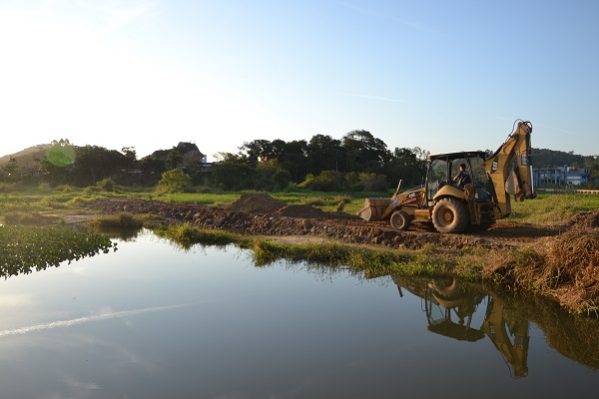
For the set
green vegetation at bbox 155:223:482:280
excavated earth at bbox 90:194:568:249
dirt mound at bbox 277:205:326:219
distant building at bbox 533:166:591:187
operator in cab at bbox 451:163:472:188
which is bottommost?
green vegetation at bbox 155:223:482:280

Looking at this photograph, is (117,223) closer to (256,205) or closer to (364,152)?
(256,205)

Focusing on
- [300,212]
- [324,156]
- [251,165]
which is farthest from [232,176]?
[300,212]

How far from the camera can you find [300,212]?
70.5 feet

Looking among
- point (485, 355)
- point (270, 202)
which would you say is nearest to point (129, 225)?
point (270, 202)

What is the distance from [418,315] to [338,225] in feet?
27.2

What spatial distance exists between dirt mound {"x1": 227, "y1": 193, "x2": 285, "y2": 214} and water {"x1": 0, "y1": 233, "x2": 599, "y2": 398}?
42.2 ft

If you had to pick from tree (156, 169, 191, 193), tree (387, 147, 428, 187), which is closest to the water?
tree (156, 169, 191, 193)

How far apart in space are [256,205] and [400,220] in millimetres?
10217

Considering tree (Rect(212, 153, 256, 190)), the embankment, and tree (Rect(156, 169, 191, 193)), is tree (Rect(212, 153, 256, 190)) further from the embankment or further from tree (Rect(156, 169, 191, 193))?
the embankment

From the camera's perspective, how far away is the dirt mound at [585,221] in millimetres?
14639

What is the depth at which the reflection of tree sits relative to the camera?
40.0 feet

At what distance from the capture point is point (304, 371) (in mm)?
5930

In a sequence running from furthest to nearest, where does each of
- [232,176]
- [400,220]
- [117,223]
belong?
1. [232,176]
2. [117,223]
3. [400,220]


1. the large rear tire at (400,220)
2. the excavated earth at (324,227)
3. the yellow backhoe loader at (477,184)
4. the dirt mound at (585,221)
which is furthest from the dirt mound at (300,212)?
the dirt mound at (585,221)
